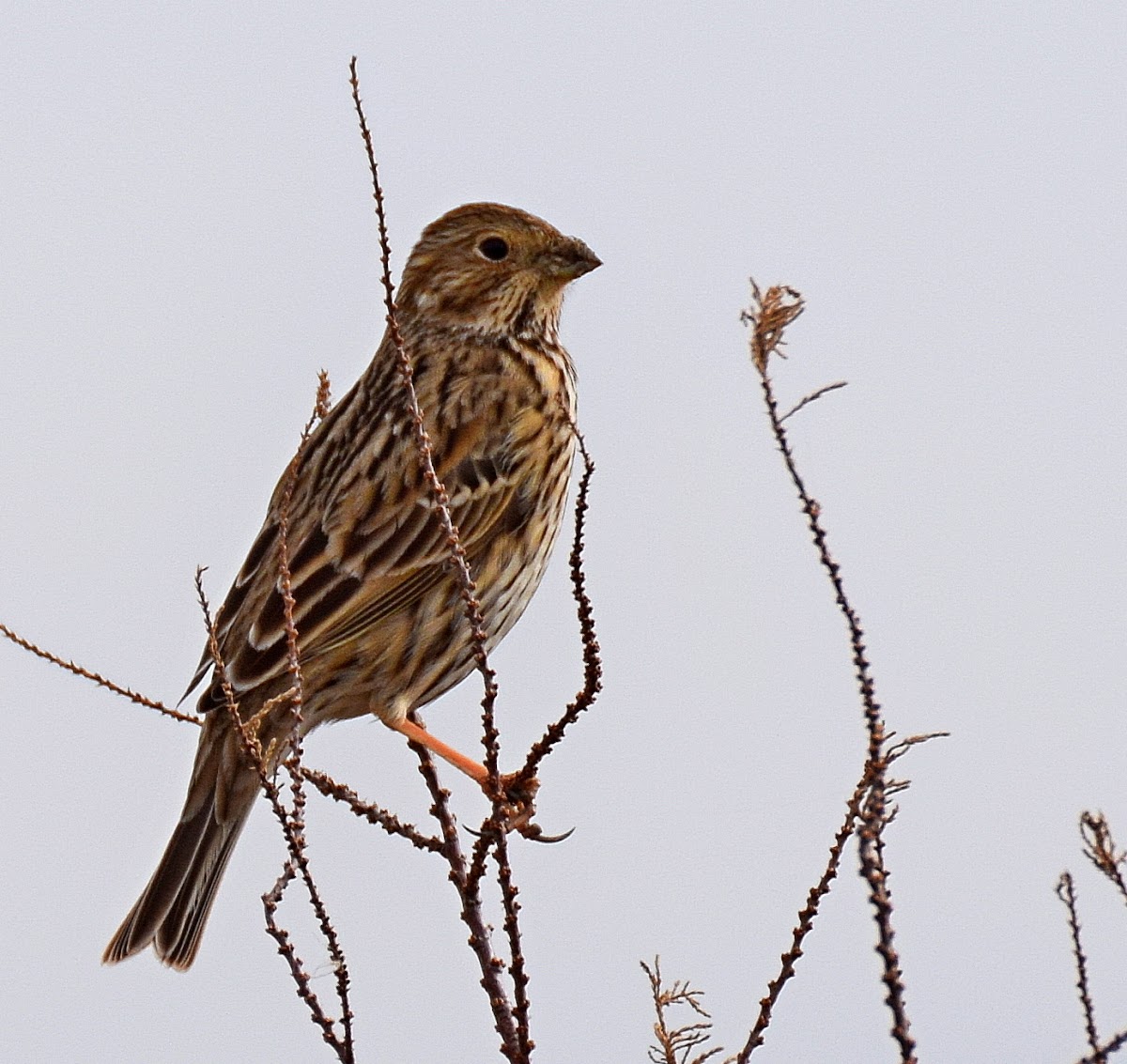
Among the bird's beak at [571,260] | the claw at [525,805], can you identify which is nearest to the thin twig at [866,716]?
the claw at [525,805]

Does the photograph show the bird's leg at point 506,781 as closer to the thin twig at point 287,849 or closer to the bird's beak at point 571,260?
the thin twig at point 287,849

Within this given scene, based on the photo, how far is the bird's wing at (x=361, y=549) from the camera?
552cm

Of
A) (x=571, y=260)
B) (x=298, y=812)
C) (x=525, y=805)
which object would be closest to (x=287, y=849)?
(x=298, y=812)

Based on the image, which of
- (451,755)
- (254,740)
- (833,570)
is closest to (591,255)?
(451,755)

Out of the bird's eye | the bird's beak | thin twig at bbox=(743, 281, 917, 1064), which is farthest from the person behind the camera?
the bird's eye

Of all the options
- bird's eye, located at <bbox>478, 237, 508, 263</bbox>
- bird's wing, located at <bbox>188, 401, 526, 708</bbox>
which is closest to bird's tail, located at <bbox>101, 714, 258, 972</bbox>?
bird's wing, located at <bbox>188, 401, 526, 708</bbox>

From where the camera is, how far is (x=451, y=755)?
5695 mm

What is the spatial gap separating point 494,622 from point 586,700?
212cm

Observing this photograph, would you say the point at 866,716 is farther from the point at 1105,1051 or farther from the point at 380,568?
the point at 380,568

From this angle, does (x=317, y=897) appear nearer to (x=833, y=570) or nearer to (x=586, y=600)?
(x=586, y=600)

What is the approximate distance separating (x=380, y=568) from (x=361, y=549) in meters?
0.10

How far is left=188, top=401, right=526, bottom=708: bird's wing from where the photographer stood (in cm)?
552

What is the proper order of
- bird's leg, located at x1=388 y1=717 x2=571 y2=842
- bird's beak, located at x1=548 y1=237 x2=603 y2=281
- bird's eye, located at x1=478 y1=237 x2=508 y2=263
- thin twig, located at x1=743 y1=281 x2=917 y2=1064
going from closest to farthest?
thin twig, located at x1=743 y1=281 x2=917 y2=1064 → bird's leg, located at x1=388 y1=717 x2=571 y2=842 → bird's beak, located at x1=548 y1=237 x2=603 y2=281 → bird's eye, located at x1=478 y1=237 x2=508 y2=263

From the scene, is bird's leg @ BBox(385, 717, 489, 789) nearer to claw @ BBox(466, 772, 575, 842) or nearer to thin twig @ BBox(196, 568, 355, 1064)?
claw @ BBox(466, 772, 575, 842)
